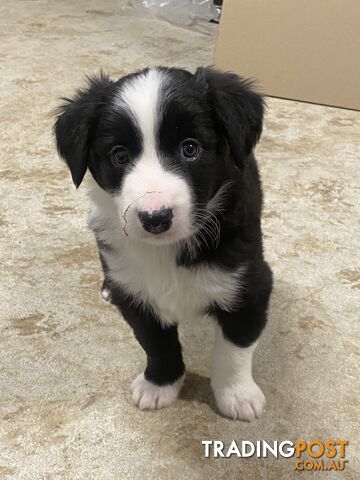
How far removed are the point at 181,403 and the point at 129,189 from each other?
2.45ft

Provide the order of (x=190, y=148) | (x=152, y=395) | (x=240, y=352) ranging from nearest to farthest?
(x=190, y=148)
(x=240, y=352)
(x=152, y=395)

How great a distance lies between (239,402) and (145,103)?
2.83ft

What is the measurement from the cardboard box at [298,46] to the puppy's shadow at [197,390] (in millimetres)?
2047

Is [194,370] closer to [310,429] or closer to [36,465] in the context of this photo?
[310,429]

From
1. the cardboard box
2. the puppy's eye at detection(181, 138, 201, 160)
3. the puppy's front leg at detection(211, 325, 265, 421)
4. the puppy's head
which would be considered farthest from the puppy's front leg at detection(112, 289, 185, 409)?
Answer: the cardboard box

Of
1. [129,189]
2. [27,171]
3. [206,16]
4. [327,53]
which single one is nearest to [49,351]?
[129,189]

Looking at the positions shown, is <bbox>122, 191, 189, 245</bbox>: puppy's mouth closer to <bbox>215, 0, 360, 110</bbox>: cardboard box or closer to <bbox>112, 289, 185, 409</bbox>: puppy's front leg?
<bbox>112, 289, 185, 409</bbox>: puppy's front leg

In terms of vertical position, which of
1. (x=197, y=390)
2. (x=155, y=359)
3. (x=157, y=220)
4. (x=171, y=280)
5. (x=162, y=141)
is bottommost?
(x=197, y=390)

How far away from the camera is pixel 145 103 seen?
117 cm

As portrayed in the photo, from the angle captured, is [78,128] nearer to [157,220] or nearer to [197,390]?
[157,220]

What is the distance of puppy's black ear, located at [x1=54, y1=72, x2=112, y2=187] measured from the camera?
1.27m

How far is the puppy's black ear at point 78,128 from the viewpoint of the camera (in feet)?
4.18

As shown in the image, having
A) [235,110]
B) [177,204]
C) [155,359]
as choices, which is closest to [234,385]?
[155,359]

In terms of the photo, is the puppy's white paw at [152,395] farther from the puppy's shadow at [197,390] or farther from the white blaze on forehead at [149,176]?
the white blaze on forehead at [149,176]
